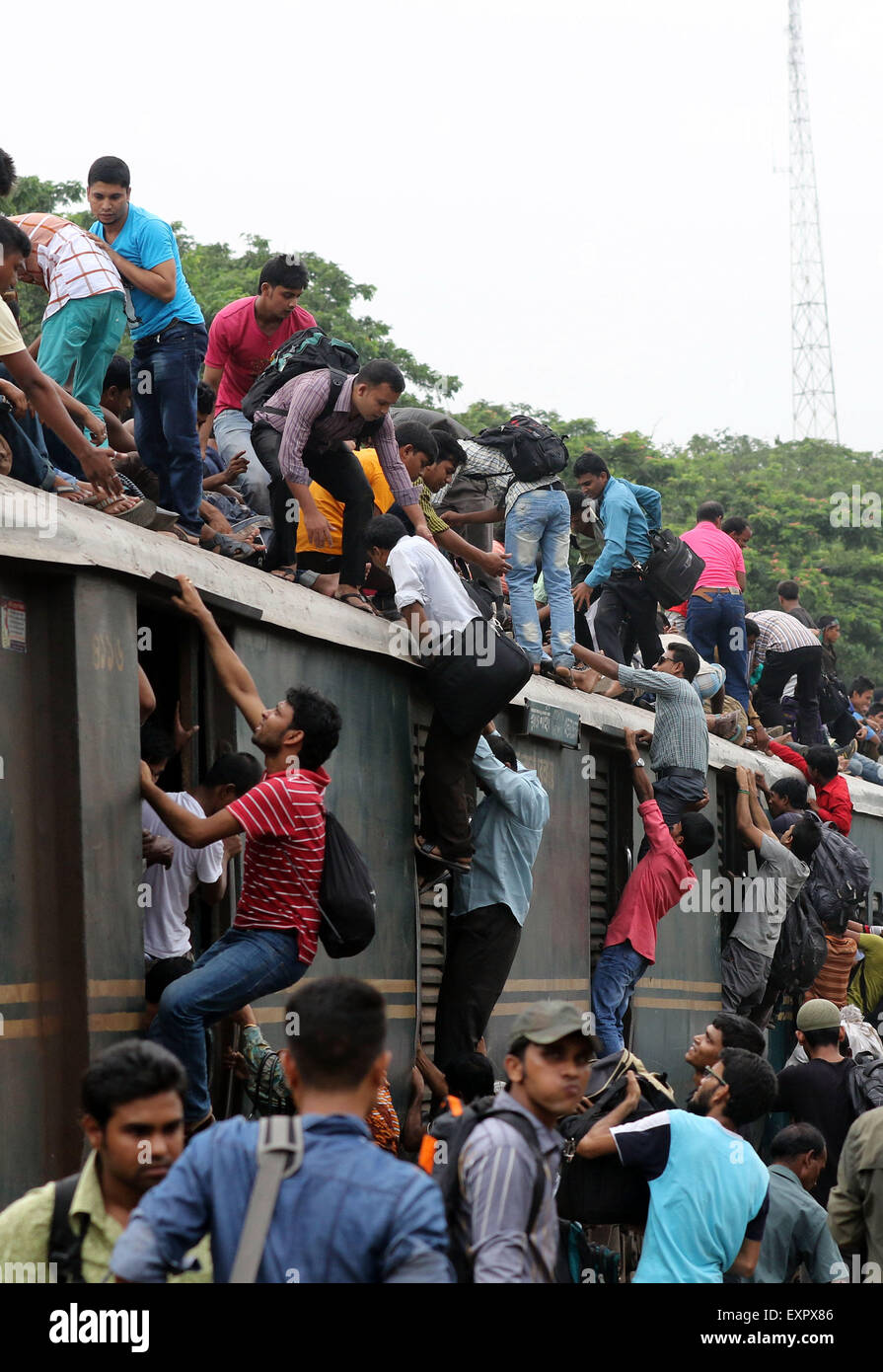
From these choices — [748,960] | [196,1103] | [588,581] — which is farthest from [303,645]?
[748,960]

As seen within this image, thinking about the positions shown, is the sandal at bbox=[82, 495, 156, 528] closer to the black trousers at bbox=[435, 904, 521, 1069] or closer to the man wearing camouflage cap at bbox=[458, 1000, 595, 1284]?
the black trousers at bbox=[435, 904, 521, 1069]

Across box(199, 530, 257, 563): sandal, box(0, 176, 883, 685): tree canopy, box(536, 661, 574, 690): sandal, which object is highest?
box(0, 176, 883, 685): tree canopy

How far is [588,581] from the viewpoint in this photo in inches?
461

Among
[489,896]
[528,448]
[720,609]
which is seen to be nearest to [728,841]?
[720,609]

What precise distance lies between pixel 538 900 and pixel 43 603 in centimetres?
403

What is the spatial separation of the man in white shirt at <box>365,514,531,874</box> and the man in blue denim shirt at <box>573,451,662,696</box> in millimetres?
4083

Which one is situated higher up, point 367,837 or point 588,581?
point 588,581

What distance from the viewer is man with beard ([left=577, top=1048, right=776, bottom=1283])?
4.96 metres

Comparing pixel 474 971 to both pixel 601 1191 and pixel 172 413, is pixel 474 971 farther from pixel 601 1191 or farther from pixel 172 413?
pixel 172 413

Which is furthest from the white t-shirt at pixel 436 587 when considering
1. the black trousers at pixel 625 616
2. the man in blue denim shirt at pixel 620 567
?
the black trousers at pixel 625 616

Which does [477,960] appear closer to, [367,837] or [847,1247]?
[367,837]

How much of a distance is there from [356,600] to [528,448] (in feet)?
8.45

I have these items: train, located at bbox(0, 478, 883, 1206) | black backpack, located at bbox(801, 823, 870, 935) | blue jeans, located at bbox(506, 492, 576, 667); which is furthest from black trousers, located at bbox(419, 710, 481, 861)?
black backpack, located at bbox(801, 823, 870, 935)

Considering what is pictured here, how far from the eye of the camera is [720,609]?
511 inches
